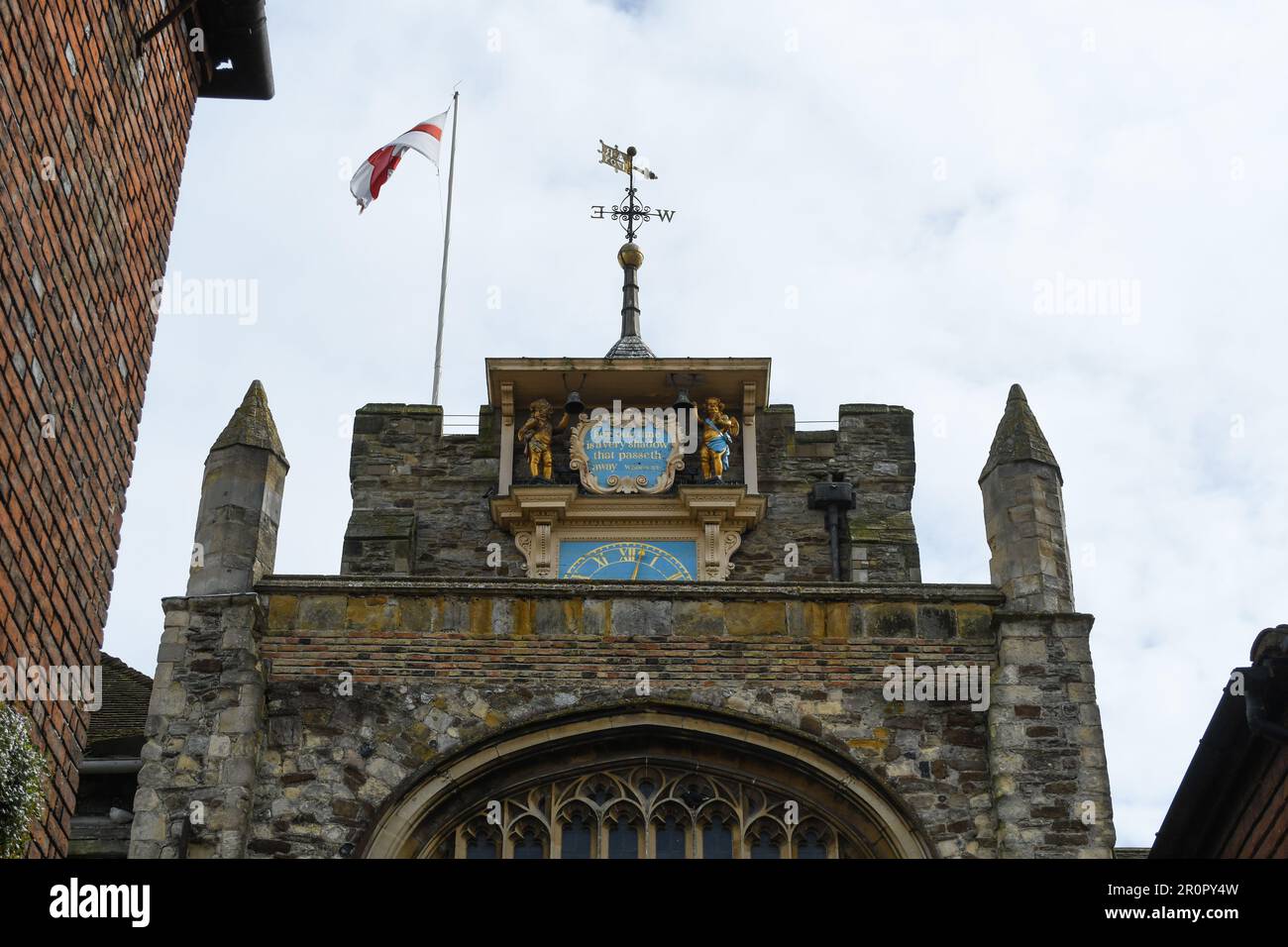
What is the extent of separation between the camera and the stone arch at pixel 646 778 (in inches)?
639

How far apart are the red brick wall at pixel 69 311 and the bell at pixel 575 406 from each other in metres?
8.72

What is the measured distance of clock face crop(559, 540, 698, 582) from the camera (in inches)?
955

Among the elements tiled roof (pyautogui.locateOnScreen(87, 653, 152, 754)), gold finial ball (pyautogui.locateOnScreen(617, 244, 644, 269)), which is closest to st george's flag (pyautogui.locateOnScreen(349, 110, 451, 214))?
gold finial ball (pyautogui.locateOnScreen(617, 244, 644, 269))

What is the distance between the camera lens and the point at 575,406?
2508 centimetres

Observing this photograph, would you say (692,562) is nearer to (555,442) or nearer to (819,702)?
(555,442)

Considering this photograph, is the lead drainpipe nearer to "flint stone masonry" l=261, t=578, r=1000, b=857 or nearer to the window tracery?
"flint stone masonry" l=261, t=578, r=1000, b=857

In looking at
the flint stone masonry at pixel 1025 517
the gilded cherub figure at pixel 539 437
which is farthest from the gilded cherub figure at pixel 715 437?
the flint stone masonry at pixel 1025 517

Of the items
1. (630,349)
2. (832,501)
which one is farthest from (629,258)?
(832,501)

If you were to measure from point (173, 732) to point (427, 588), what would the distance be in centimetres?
222

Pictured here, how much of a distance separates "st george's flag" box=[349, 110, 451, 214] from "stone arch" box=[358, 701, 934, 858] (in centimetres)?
1235

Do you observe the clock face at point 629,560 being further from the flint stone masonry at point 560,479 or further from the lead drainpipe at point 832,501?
the lead drainpipe at point 832,501
